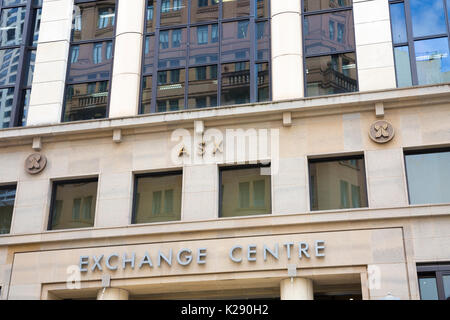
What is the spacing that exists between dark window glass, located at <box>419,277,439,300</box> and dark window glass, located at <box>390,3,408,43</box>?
746 centimetres

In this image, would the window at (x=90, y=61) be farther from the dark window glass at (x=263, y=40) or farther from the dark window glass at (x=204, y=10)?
the dark window glass at (x=263, y=40)

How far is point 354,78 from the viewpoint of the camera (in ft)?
63.7

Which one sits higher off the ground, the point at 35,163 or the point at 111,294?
the point at 35,163

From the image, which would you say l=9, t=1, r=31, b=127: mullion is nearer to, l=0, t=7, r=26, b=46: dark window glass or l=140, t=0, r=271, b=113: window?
l=0, t=7, r=26, b=46: dark window glass

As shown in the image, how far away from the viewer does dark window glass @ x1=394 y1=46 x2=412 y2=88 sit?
19.0 meters

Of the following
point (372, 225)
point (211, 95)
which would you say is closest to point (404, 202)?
point (372, 225)

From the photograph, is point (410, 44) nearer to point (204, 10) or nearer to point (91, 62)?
point (204, 10)

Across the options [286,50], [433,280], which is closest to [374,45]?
[286,50]

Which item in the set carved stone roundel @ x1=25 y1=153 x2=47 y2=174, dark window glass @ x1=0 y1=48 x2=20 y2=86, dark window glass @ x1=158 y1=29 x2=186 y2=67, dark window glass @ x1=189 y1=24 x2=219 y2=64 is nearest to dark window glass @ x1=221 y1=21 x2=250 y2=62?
dark window glass @ x1=189 y1=24 x2=219 y2=64

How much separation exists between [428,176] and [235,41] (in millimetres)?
7472

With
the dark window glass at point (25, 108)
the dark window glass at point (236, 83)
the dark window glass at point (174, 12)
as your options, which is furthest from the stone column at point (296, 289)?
the dark window glass at point (25, 108)

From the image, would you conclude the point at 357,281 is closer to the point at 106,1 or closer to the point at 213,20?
the point at 213,20

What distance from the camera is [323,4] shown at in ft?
67.5

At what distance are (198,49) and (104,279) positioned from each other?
8003 mm
